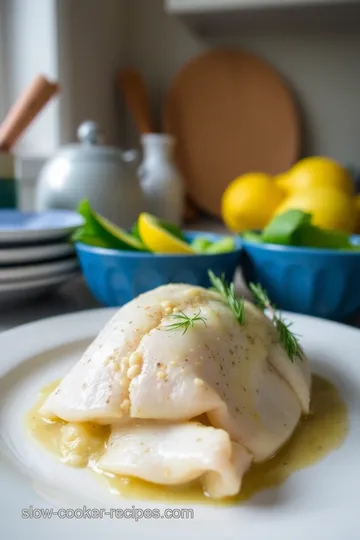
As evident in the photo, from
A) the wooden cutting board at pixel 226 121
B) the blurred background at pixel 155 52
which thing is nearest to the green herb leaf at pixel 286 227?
the blurred background at pixel 155 52

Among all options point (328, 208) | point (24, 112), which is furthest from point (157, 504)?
point (24, 112)

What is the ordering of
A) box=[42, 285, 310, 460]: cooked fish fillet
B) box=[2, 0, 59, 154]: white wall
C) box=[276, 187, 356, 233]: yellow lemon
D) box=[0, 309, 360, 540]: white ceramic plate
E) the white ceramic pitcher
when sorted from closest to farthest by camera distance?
box=[0, 309, 360, 540]: white ceramic plate
box=[42, 285, 310, 460]: cooked fish fillet
box=[276, 187, 356, 233]: yellow lemon
the white ceramic pitcher
box=[2, 0, 59, 154]: white wall

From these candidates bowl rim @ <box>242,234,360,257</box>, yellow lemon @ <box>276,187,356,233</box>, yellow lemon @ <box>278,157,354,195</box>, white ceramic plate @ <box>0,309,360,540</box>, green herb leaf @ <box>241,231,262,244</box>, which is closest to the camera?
white ceramic plate @ <box>0,309,360,540</box>

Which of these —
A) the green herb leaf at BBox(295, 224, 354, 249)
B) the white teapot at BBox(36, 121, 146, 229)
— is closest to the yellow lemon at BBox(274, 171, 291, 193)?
the white teapot at BBox(36, 121, 146, 229)

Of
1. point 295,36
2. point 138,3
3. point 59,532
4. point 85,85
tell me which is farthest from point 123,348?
point 138,3

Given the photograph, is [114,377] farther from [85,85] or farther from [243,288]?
[85,85]

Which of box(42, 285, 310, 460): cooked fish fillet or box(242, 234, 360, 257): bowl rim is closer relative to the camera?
box(42, 285, 310, 460): cooked fish fillet

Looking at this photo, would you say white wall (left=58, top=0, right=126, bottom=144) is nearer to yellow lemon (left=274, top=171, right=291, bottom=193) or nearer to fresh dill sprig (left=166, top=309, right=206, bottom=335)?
yellow lemon (left=274, top=171, right=291, bottom=193)
